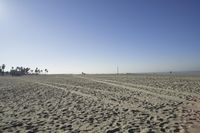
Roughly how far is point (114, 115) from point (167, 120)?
2562mm

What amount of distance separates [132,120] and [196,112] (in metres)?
3.52

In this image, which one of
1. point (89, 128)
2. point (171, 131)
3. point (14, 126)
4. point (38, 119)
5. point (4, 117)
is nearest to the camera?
point (171, 131)

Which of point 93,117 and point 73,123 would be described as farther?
point 93,117

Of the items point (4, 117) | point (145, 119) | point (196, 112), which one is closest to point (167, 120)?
point (145, 119)

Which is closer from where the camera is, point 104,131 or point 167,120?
point 104,131

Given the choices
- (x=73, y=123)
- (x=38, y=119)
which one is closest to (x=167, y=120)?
(x=73, y=123)

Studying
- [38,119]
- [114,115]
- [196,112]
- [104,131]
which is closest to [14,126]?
[38,119]

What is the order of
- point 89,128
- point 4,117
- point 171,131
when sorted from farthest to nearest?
point 4,117
point 89,128
point 171,131

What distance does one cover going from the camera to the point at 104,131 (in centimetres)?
802

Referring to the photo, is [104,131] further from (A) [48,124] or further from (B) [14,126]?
(B) [14,126]

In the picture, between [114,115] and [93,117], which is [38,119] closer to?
[93,117]

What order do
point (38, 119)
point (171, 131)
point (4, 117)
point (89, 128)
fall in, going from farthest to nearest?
1. point (4, 117)
2. point (38, 119)
3. point (89, 128)
4. point (171, 131)

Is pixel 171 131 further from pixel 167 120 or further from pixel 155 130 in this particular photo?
pixel 167 120

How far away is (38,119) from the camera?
33.7 ft
